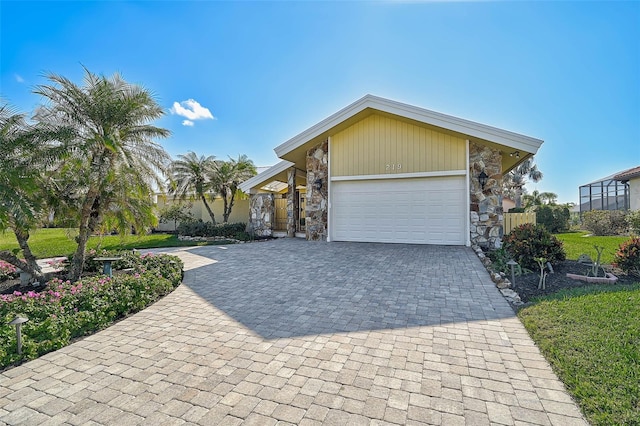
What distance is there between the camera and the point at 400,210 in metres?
11.1

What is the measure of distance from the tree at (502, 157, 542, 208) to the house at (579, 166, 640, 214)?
535cm

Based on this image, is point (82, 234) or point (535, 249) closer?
point (82, 234)

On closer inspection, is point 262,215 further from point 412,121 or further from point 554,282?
point 554,282

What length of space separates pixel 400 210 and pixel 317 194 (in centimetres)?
348

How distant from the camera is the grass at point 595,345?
2242mm

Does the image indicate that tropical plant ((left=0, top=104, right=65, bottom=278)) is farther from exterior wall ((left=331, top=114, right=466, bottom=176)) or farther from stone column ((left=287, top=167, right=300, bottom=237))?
stone column ((left=287, top=167, right=300, bottom=237))

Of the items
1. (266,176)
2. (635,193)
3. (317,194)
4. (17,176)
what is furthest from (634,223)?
(17,176)

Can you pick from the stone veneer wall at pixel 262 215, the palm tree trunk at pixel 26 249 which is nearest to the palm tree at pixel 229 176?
the stone veneer wall at pixel 262 215

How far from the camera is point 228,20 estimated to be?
29.3 feet

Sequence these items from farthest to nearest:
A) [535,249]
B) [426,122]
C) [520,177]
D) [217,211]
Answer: [520,177], [217,211], [426,122], [535,249]

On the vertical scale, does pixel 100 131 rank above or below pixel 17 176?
above

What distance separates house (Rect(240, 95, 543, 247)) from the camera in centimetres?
1023

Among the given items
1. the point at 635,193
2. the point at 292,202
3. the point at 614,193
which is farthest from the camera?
the point at 614,193

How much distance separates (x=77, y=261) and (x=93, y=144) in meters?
2.48
